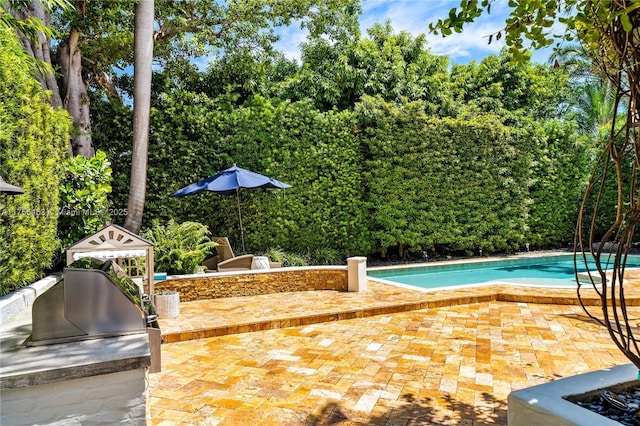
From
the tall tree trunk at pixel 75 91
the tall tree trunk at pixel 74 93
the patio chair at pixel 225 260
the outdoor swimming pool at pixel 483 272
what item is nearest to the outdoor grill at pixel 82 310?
the patio chair at pixel 225 260

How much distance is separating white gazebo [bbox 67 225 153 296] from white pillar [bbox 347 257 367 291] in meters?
3.60

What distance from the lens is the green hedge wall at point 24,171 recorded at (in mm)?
4176

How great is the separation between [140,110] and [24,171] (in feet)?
14.5

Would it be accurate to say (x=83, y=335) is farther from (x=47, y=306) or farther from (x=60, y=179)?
(x=60, y=179)

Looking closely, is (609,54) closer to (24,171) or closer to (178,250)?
(24,171)

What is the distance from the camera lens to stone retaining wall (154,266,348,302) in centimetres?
702

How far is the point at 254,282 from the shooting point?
7.55 meters

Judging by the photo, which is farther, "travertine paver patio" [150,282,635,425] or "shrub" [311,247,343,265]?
"shrub" [311,247,343,265]

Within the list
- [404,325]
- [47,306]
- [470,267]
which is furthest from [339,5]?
[47,306]

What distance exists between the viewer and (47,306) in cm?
218

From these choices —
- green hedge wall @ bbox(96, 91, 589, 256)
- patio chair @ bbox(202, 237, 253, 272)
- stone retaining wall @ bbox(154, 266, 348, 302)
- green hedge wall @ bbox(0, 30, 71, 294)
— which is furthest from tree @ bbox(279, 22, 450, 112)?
green hedge wall @ bbox(0, 30, 71, 294)

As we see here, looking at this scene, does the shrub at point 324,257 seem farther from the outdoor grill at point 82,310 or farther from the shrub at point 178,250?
the outdoor grill at point 82,310

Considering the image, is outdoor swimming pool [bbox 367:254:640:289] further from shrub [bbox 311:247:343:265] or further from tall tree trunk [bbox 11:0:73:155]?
tall tree trunk [bbox 11:0:73:155]

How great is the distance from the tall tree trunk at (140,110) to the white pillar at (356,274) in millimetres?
4635
